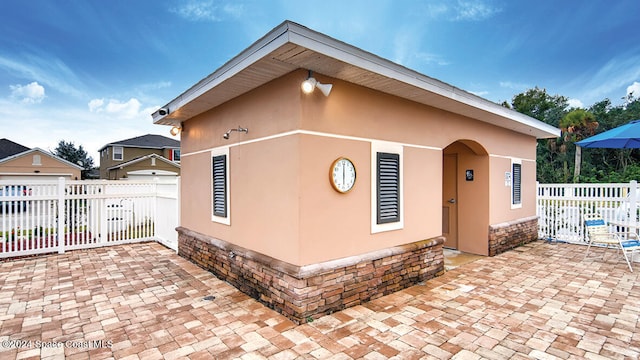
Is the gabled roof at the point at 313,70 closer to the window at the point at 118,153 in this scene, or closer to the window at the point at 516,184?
the window at the point at 516,184

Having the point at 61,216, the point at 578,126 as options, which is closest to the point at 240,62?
the point at 61,216

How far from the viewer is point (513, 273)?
16.7 ft

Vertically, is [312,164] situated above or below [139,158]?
below

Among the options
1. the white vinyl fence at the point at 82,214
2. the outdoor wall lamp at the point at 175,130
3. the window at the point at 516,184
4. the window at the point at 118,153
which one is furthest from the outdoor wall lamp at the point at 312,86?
the window at the point at 118,153

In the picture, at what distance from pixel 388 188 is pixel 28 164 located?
24.6 meters

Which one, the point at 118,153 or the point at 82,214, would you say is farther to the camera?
the point at 118,153

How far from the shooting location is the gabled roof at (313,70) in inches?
110

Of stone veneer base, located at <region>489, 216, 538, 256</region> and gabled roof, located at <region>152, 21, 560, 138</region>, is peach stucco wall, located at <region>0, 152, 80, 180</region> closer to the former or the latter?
gabled roof, located at <region>152, 21, 560, 138</region>

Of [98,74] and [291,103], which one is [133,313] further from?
[98,74]

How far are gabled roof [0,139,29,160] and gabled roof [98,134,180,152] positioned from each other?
174 inches

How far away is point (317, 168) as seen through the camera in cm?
346

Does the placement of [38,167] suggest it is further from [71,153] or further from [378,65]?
[378,65]

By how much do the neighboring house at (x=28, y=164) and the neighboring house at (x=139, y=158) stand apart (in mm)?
2452

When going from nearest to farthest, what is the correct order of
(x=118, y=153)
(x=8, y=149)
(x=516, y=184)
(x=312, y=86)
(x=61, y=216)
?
(x=312, y=86)
(x=61, y=216)
(x=516, y=184)
(x=8, y=149)
(x=118, y=153)
